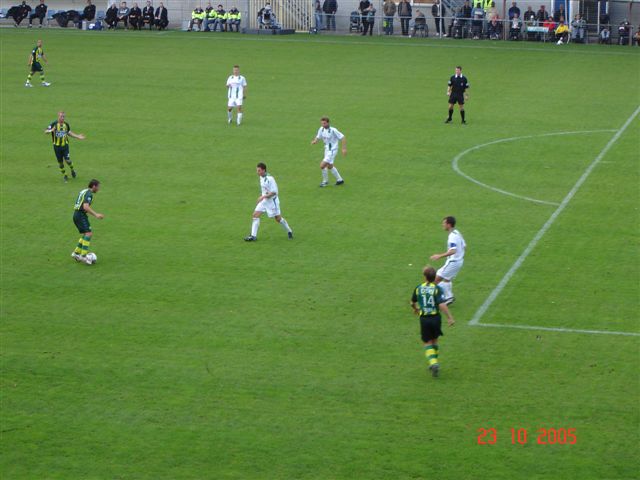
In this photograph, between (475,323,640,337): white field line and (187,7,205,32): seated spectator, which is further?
(187,7,205,32): seated spectator

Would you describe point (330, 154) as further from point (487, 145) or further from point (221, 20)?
point (221, 20)

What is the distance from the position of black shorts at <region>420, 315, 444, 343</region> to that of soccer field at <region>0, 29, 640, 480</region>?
895 mm

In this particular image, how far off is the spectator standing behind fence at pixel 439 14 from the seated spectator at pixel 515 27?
4.54 metres

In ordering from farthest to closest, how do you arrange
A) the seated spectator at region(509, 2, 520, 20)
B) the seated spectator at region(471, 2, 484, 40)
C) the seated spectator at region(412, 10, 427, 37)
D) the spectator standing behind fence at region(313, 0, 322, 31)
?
1. the spectator standing behind fence at region(313, 0, 322, 31)
2. the seated spectator at region(412, 10, 427, 37)
3. the seated spectator at region(471, 2, 484, 40)
4. the seated spectator at region(509, 2, 520, 20)

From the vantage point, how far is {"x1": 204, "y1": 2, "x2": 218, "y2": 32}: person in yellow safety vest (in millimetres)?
70438

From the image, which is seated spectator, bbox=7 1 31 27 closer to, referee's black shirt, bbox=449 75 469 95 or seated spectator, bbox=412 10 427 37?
seated spectator, bbox=412 10 427 37

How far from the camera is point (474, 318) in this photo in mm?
22391

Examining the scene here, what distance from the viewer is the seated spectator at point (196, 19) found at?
232 ft

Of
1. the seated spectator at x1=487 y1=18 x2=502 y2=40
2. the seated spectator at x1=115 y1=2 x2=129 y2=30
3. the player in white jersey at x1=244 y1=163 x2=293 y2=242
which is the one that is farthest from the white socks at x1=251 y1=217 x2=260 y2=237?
the seated spectator at x1=115 y1=2 x2=129 y2=30

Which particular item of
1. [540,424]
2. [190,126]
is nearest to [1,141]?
[190,126]

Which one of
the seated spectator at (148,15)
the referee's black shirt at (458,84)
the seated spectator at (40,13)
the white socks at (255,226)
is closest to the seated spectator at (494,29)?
the seated spectator at (148,15)

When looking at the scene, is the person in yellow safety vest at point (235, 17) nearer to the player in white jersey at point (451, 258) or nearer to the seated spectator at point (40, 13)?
the seated spectator at point (40, 13)

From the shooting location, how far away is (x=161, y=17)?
71500 millimetres

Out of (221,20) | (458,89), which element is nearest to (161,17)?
(221,20)
